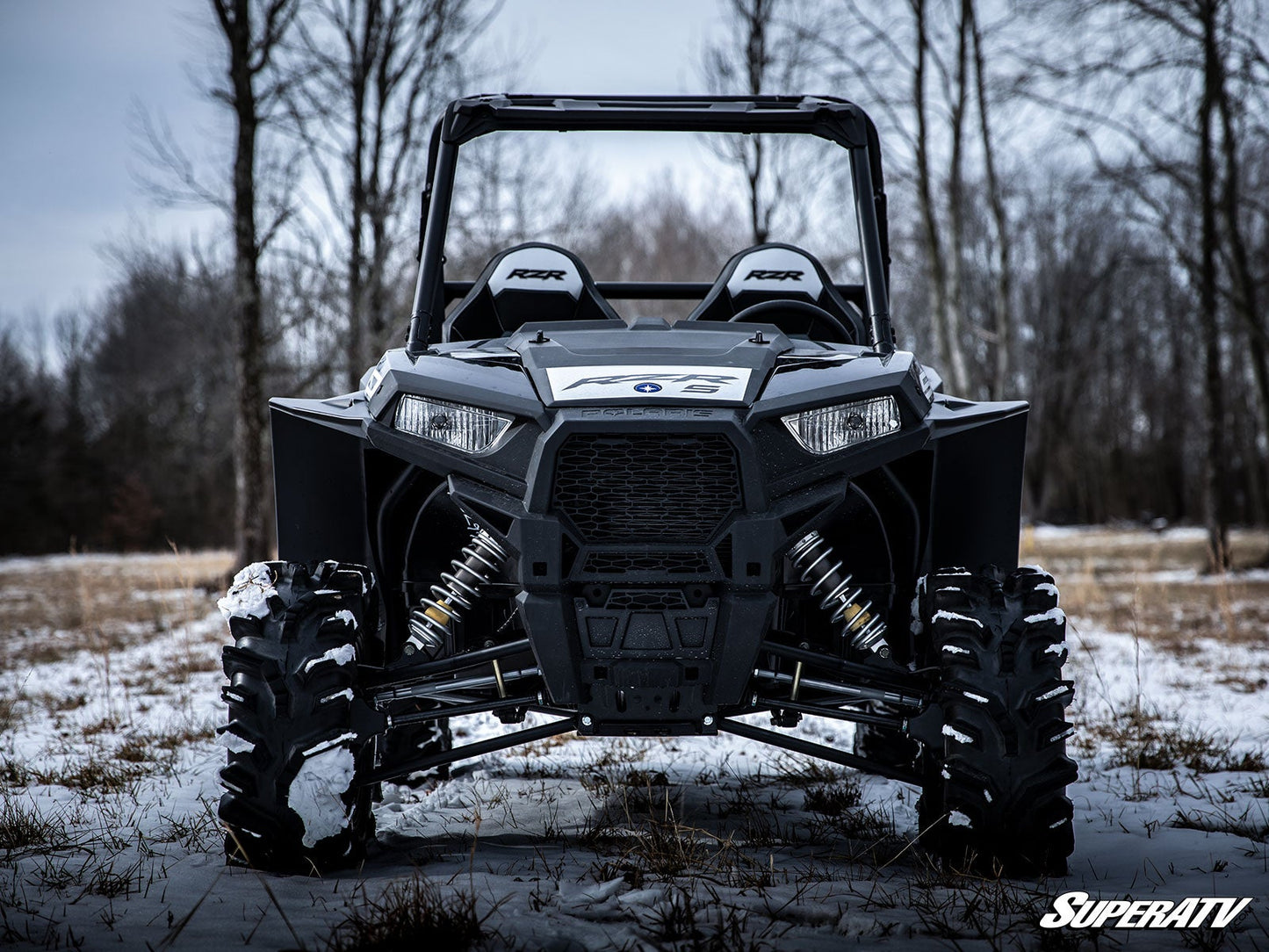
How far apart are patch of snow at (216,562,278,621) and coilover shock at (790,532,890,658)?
1.45 m

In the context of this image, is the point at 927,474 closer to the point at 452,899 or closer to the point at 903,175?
the point at 452,899

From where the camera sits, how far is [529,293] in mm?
3947

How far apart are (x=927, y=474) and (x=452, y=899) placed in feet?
5.97

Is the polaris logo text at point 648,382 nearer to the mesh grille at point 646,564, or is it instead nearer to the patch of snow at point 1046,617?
the mesh grille at point 646,564

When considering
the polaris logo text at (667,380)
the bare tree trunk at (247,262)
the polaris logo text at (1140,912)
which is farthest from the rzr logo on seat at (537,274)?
the bare tree trunk at (247,262)

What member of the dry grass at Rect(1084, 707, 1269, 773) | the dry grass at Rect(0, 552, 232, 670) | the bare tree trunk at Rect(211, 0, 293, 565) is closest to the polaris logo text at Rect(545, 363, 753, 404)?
the dry grass at Rect(1084, 707, 1269, 773)

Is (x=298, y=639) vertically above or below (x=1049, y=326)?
below

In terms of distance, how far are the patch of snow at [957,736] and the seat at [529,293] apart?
6.43ft

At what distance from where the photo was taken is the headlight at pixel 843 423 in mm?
2748

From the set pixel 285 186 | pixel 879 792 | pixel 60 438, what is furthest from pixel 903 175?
pixel 60 438

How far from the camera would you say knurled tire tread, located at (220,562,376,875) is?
9.03 feet

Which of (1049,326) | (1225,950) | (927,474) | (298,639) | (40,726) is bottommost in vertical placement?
(40,726)

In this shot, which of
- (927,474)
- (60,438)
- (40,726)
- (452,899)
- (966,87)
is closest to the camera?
(452,899)

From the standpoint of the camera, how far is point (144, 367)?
39375mm
